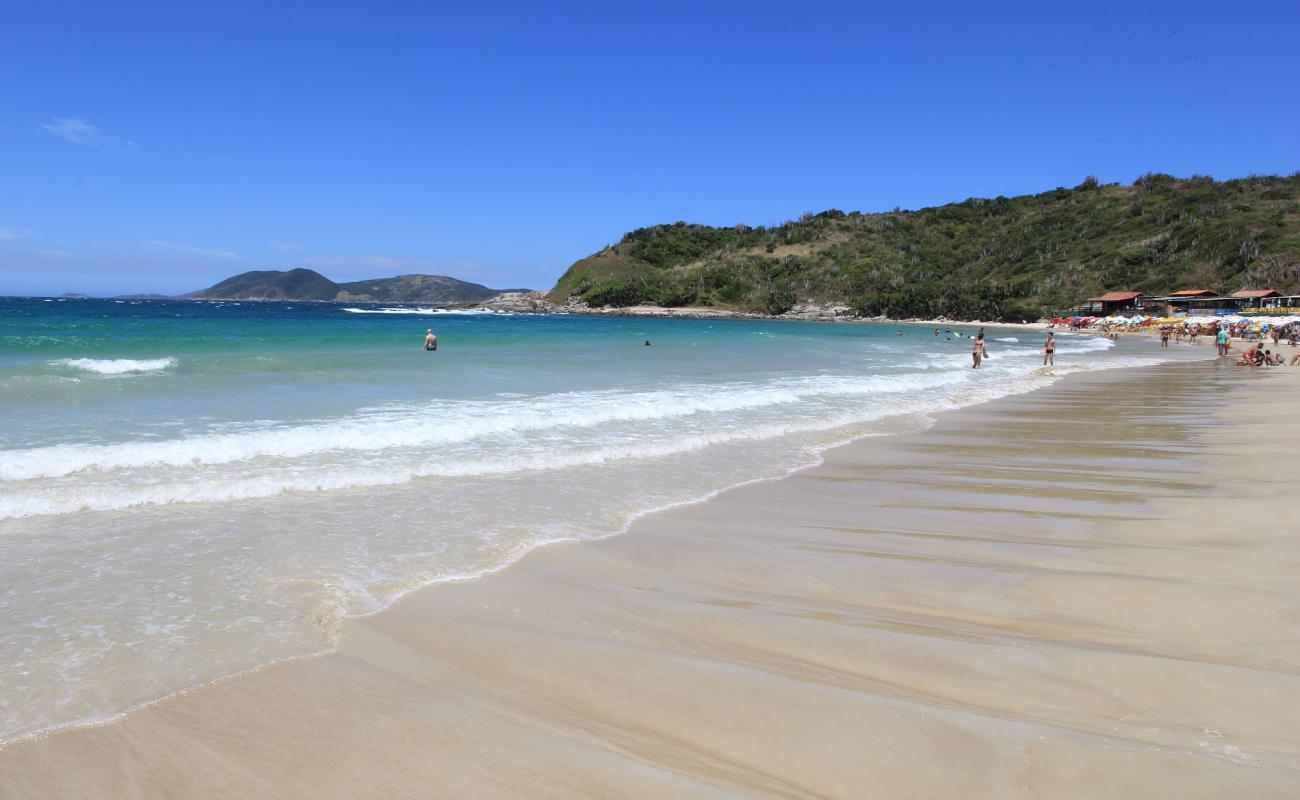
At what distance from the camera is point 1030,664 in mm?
3504

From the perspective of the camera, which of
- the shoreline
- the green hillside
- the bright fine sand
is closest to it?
the bright fine sand

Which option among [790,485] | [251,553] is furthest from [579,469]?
[251,553]

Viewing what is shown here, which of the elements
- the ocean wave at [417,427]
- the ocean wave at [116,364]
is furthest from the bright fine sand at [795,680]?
the ocean wave at [116,364]

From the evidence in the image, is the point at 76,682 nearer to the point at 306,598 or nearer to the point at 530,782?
the point at 306,598

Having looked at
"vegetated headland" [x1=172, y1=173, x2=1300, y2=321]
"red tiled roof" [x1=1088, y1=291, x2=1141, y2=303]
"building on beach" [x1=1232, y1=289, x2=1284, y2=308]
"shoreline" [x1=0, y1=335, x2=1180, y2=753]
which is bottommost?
"shoreline" [x1=0, y1=335, x2=1180, y2=753]

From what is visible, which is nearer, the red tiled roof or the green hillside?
the red tiled roof

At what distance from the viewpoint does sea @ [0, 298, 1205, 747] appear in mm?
3889

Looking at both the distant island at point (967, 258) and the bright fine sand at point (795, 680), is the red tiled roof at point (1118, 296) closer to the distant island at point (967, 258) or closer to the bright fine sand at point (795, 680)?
the distant island at point (967, 258)

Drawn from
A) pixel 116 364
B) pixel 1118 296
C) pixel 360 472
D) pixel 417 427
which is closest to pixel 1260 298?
pixel 1118 296

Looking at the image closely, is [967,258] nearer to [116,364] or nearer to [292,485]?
[116,364]

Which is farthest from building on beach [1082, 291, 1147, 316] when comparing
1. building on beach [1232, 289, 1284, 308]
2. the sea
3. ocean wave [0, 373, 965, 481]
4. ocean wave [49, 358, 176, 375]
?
ocean wave [49, 358, 176, 375]

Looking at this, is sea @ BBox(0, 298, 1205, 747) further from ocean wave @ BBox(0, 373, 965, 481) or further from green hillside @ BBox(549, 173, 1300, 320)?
green hillside @ BBox(549, 173, 1300, 320)

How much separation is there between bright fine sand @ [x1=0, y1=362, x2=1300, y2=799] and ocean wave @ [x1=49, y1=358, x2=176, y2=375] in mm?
19254

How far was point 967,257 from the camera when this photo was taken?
109812 millimetres
